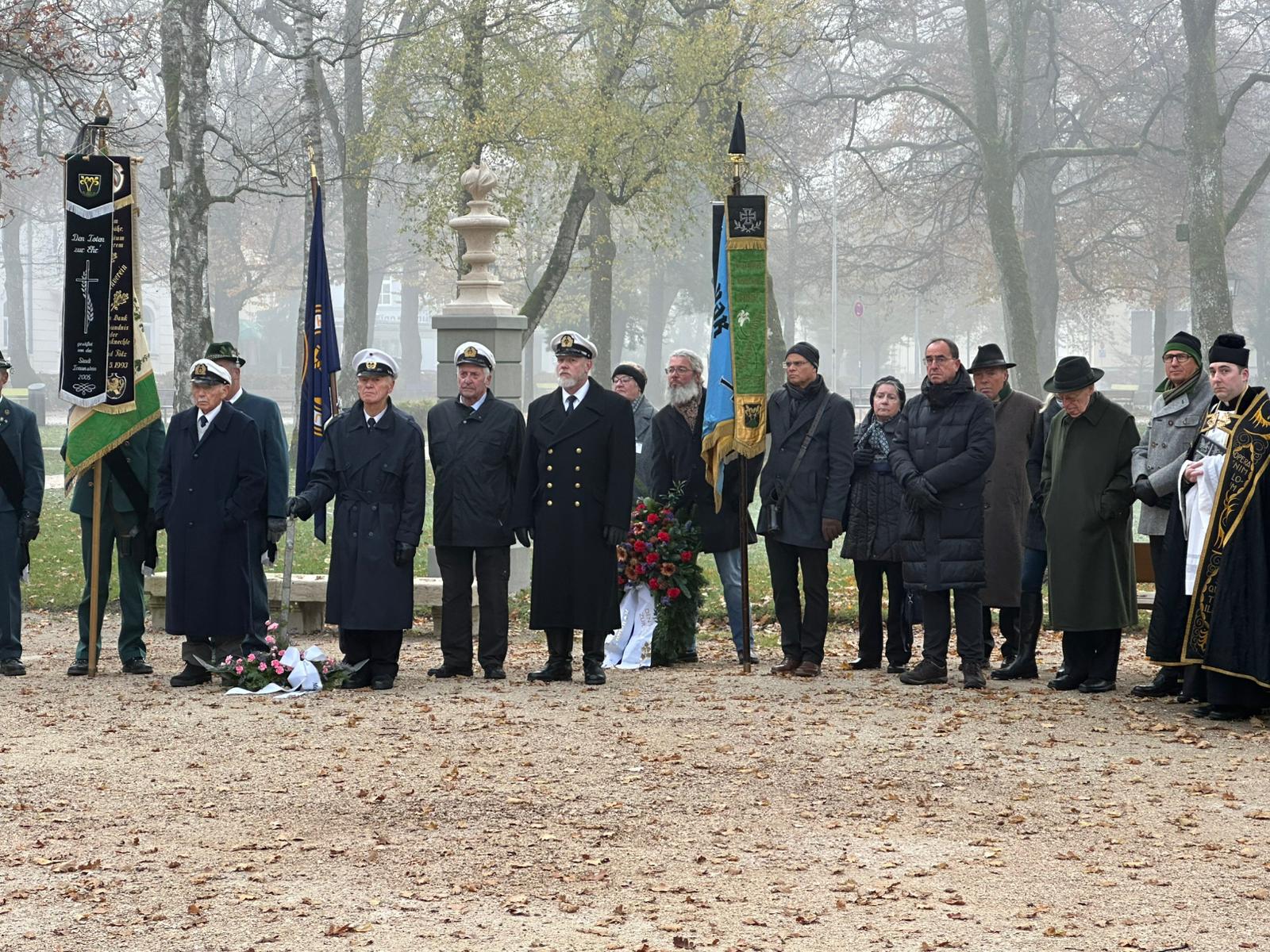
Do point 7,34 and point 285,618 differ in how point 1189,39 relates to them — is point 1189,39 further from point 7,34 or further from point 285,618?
point 285,618

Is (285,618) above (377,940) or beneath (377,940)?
above

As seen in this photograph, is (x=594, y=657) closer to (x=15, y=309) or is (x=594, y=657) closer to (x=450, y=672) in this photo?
(x=450, y=672)

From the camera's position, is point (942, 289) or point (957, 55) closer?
point (957, 55)

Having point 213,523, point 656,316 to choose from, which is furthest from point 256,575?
point 656,316

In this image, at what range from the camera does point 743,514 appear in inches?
414

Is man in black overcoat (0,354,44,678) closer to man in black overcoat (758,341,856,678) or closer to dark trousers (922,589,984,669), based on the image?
man in black overcoat (758,341,856,678)

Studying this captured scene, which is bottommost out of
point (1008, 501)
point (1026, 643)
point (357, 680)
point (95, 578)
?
point (357, 680)

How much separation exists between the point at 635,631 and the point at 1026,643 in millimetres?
2536

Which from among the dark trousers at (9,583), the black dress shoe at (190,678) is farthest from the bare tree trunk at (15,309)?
the black dress shoe at (190,678)

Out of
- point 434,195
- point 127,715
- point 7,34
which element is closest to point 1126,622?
point 127,715

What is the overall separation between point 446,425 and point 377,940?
207 inches

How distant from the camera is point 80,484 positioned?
10.4m

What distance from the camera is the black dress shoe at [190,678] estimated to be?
9789 mm

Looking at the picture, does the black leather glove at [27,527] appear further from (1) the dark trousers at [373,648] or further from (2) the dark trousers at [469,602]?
(2) the dark trousers at [469,602]
